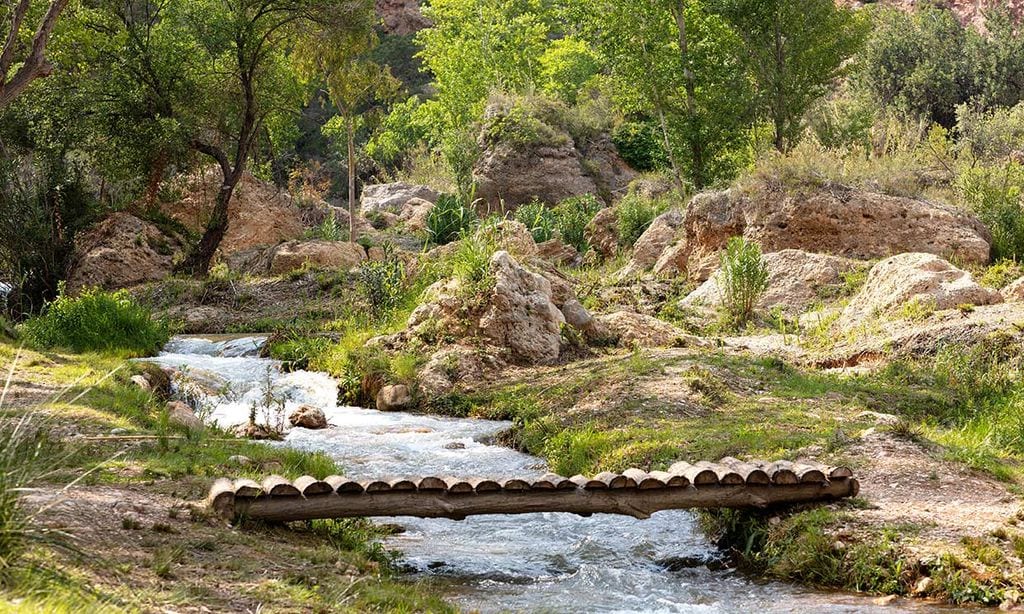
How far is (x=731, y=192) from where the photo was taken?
719 inches

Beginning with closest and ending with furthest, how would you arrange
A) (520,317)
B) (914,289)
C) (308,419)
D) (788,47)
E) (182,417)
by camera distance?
(182,417) → (308,419) → (914,289) → (520,317) → (788,47)

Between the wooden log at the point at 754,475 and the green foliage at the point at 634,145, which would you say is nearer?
the wooden log at the point at 754,475

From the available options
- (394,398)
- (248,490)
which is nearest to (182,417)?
(394,398)

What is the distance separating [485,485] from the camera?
20.8 feet

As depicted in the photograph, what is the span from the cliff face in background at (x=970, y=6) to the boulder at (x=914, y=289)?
118 ft

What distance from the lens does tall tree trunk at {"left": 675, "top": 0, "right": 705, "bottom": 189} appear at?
882 inches

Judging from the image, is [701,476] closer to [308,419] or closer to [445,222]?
[308,419]

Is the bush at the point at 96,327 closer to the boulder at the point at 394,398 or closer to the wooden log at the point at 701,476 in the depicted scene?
the boulder at the point at 394,398

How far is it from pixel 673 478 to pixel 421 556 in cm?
161

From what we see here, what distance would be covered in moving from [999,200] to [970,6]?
1378 inches

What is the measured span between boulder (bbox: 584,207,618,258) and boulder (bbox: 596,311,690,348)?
8423mm

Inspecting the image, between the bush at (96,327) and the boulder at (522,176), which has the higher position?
the boulder at (522,176)

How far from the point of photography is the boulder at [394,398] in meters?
12.0

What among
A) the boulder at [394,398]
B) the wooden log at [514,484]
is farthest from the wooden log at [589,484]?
the boulder at [394,398]
